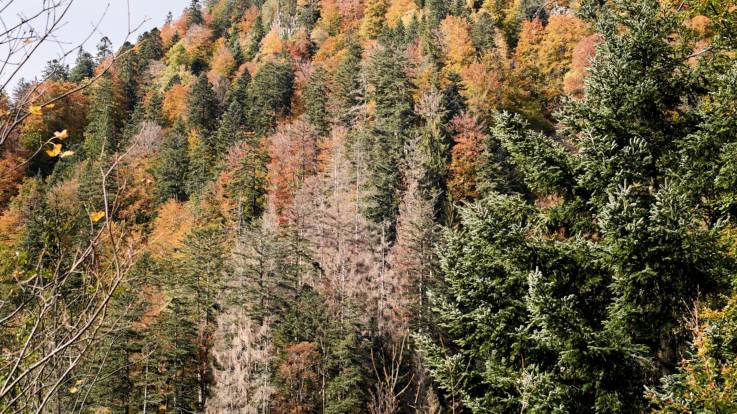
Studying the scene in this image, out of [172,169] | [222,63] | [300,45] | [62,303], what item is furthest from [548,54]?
[62,303]

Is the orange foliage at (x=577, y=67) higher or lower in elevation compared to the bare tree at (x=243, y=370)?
lower

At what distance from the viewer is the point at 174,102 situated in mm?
65562

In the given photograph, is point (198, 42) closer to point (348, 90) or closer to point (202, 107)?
point (202, 107)

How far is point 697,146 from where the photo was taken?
5992mm

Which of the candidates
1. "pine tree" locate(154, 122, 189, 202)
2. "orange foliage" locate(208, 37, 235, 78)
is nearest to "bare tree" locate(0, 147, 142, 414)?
"pine tree" locate(154, 122, 189, 202)

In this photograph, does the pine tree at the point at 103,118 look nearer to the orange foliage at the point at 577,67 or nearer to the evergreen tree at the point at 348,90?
the evergreen tree at the point at 348,90

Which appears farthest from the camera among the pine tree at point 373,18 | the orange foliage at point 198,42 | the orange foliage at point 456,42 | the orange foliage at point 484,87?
the orange foliage at point 198,42

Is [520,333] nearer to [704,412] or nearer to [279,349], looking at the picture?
[704,412]

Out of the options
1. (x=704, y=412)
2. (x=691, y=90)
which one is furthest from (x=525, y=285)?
(x=691, y=90)

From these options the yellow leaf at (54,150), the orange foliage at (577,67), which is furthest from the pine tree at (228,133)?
the yellow leaf at (54,150)

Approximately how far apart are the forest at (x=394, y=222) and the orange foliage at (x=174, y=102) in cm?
29

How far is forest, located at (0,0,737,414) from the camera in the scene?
4.85 m

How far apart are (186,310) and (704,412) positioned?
26545mm

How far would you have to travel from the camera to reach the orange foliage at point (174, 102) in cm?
6394
